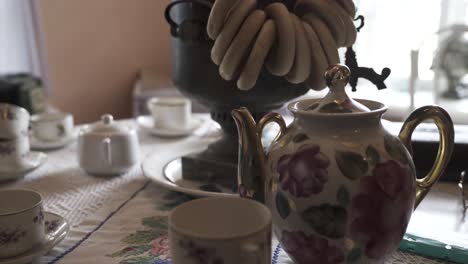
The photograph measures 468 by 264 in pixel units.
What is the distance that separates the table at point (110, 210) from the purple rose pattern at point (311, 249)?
8 cm

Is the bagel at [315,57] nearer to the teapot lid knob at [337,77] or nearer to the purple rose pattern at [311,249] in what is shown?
the teapot lid knob at [337,77]

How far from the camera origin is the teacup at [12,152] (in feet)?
3.01

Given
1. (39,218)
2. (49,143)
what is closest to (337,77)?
(39,218)

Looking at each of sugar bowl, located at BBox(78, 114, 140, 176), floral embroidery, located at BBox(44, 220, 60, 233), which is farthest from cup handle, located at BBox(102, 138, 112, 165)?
floral embroidery, located at BBox(44, 220, 60, 233)

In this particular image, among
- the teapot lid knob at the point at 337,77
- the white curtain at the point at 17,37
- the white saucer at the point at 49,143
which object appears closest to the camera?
the teapot lid knob at the point at 337,77

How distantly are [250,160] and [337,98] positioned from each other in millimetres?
111

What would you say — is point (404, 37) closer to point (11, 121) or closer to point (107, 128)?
point (107, 128)

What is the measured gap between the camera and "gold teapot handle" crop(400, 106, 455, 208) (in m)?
0.57

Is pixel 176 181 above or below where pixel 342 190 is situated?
below

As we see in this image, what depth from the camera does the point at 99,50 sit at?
2.47 meters

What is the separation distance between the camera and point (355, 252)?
52 centimetres

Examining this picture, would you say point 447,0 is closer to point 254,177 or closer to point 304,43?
point 304,43

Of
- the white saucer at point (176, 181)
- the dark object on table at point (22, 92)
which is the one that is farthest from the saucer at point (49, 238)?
the dark object on table at point (22, 92)

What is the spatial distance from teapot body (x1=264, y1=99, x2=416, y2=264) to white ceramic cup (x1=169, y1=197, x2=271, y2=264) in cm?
4
